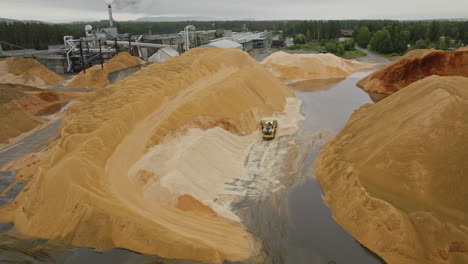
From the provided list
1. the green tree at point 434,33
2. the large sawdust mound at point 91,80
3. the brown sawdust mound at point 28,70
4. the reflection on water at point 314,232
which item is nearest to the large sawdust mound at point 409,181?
the reflection on water at point 314,232

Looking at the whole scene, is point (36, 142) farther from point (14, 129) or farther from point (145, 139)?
point (145, 139)

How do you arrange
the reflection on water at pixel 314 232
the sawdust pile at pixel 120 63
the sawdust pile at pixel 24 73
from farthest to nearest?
the sawdust pile at pixel 120 63
the sawdust pile at pixel 24 73
the reflection on water at pixel 314 232

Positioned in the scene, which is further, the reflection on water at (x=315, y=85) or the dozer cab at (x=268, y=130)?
the reflection on water at (x=315, y=85)

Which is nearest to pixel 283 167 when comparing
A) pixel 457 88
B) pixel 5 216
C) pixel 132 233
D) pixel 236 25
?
pixel 132 233

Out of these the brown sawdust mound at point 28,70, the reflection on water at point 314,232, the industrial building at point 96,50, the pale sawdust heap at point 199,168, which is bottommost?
the reflection on water at point 314,232

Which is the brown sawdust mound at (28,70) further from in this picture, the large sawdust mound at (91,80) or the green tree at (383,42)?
the green tree at (383,42)

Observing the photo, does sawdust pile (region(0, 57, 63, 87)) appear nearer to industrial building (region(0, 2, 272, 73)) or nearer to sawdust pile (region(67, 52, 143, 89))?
sawdust pile (region(67, 52, 143, 89))

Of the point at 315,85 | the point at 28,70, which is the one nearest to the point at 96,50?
the point at 28,70
